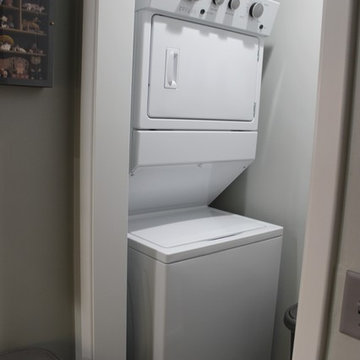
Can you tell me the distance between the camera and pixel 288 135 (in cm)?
222

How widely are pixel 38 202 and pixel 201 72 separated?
880 mm

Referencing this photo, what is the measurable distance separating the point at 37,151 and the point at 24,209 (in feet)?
0.73

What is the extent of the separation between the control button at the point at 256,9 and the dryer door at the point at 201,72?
0.11 m

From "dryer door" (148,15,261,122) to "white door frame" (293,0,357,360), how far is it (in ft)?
3.44

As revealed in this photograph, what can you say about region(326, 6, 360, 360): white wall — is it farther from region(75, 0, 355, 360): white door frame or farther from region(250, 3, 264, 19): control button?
region(250, 3, 264, 19): control button

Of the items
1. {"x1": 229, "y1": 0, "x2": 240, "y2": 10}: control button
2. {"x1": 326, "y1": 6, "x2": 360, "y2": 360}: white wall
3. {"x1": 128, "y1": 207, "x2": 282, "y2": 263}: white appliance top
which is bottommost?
{"x1": 128, "y1": 207, "x2": 282, "y2": 263}: white appliance top

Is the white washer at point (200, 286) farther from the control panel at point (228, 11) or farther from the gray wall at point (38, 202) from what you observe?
the control panel at point (228, 11)

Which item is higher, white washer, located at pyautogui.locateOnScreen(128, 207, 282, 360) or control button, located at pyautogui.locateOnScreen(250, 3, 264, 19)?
control button, located at pyautogui.locateOnScreen(250, 3, 264, 19)

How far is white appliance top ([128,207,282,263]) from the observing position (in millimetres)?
1747

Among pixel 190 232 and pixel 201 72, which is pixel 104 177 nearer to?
pixel 190 232

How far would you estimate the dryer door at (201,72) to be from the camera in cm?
174

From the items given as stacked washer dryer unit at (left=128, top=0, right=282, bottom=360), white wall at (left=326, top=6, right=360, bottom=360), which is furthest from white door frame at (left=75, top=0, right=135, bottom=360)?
white wall at (left=326, top=6, right=360, bottom=360)

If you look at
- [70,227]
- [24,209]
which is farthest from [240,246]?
[24,209]

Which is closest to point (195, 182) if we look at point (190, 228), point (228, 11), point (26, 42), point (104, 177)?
point (190, 228)
